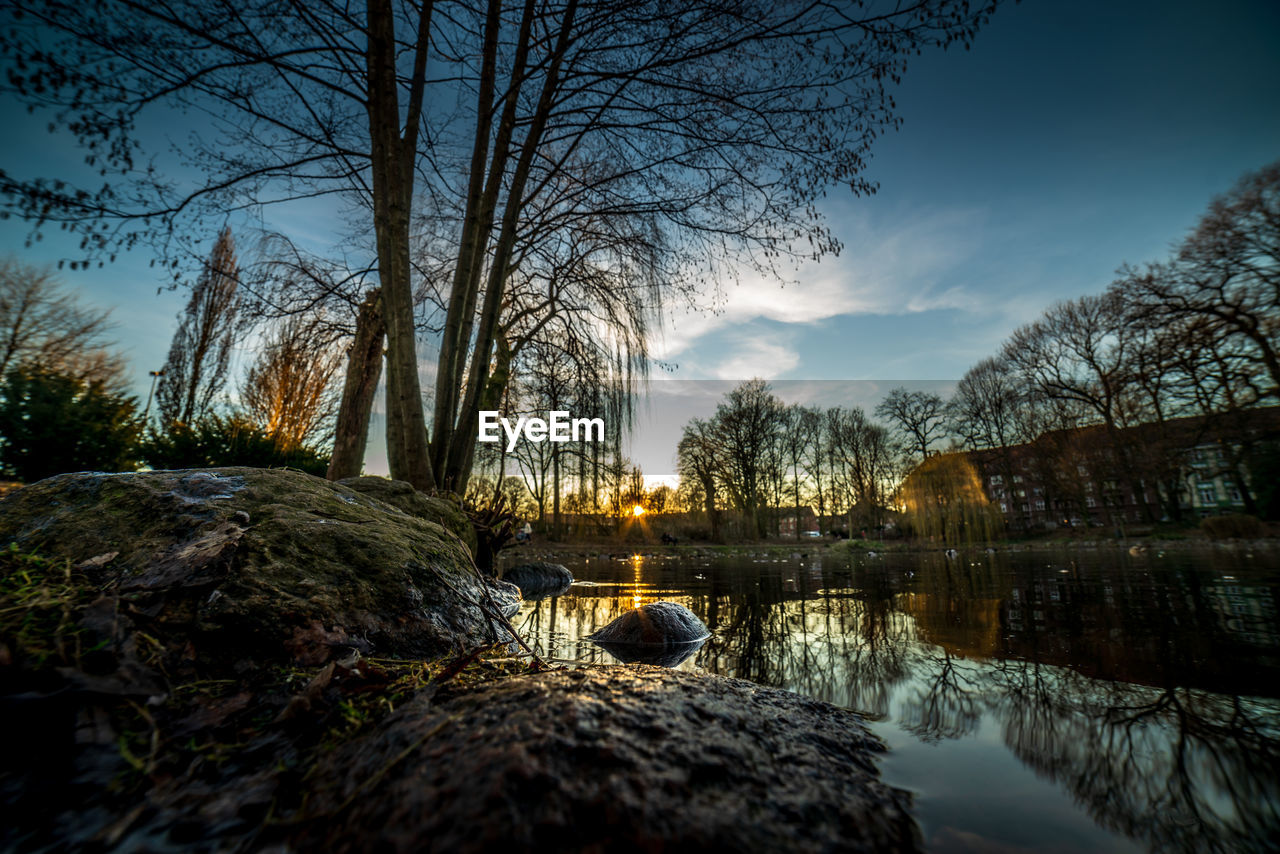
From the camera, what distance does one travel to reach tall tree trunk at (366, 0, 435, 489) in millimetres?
4309

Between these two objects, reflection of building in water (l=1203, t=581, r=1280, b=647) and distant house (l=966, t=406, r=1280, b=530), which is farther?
distant house (l=966, t=406, r=1280, b=530)

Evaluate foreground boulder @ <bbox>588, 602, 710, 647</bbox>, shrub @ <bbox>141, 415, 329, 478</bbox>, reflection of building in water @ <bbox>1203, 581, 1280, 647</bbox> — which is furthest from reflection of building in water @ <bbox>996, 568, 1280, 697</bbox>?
shrub @ <bbox>141, 415, 329, 478</bbox>

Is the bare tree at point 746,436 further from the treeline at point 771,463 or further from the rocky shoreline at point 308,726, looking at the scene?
the rocky shoreline at point 308,726

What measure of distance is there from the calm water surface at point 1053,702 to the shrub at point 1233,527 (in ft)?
65.9

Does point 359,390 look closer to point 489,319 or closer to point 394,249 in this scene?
point 489,319

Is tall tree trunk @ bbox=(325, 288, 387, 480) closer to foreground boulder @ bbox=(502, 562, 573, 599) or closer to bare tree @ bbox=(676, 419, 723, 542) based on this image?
foreground boulder @ bbox=(502, 562, 573, 599)

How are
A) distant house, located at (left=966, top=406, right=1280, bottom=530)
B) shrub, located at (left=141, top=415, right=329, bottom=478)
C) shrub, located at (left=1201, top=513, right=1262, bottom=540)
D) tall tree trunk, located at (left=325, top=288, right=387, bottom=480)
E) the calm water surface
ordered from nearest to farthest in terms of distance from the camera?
the calm water surface < shrub, located at (left=141, top=415, right=329, bottom=478) < tall tree trunk, located at (left=325, top=288, right=387, bottom=480) < distant house, located at (left=966, top=406, right=1280, bottom=530) < shrub, located at (left=1201, top=513, right=1262, bottom=540)

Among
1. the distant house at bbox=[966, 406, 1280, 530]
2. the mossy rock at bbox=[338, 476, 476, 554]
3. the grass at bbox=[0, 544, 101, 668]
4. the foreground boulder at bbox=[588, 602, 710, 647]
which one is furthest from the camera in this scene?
the distant house at bbox=[966, 406, 1280, 530]

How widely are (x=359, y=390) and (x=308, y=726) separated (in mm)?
8721

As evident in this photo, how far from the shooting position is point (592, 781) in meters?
0.83

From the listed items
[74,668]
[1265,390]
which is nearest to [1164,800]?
[74,668]

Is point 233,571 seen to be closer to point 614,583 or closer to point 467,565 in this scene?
point 467,565

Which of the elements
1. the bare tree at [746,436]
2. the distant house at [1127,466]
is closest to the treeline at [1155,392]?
the distant house at [1127,466]

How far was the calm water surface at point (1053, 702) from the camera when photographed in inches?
46.0
